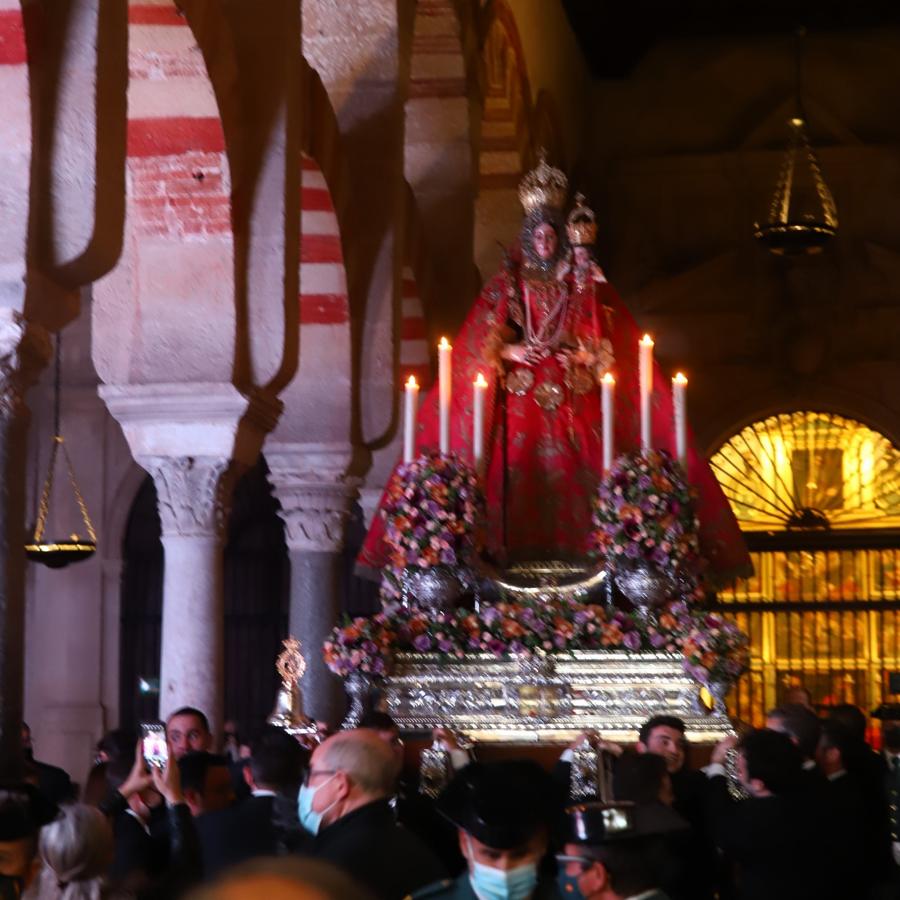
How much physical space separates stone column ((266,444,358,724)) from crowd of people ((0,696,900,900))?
4290 mm

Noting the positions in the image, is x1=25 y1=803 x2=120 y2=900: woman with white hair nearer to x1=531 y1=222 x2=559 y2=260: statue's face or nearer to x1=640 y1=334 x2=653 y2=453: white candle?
x1=640 y1=334 x2=653 y2=453: white candle

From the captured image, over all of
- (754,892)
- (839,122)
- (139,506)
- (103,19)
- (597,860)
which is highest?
(839,122)

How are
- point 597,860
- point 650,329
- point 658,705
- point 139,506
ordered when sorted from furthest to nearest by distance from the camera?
point 650,329 → point 139,506 → point 658,705 → point 597,860

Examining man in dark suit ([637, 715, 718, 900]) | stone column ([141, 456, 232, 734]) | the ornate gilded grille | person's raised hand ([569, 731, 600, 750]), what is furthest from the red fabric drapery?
the ornate gilded grille

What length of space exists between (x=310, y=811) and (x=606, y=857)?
930 mm

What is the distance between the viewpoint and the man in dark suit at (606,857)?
3254 mm

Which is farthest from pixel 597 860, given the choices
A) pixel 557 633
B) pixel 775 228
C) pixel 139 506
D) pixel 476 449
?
pixel 139 506

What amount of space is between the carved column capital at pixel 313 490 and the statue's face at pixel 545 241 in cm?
261

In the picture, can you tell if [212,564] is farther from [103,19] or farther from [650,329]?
[650,329]

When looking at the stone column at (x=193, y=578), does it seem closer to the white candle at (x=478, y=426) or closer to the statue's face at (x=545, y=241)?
the white candle at (x=478, y=426)

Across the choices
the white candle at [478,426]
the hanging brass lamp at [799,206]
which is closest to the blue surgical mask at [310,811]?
the white candle at [478,426]

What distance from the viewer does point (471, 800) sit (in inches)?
133

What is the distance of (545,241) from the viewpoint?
8.97m

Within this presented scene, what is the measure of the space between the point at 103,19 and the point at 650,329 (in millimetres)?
11164
